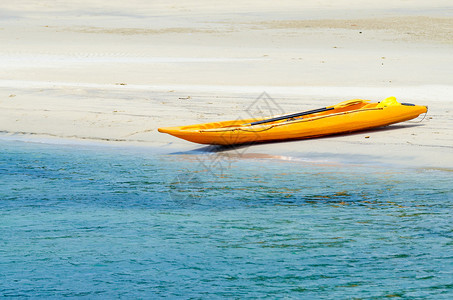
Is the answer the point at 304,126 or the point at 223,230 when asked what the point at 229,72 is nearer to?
the point at 304,126

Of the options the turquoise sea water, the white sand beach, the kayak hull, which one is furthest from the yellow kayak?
the turquoise sea water

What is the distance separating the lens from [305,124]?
12.3m

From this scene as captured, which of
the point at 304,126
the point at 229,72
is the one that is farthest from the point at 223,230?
the point at 229,72

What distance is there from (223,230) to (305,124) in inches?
166

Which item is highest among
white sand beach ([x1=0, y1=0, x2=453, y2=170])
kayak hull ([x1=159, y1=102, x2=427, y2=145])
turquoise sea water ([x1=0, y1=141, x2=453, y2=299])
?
white sand beach ([x1=0, y1=0, x2=453, y2=170])

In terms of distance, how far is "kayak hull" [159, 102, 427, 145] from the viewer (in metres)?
11.8

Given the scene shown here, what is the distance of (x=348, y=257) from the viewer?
7.63 metres

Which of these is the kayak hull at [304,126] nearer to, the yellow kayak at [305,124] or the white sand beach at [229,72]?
the yellow kayak at [305,124]

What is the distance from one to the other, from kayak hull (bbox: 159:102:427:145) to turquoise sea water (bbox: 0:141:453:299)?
47 cm

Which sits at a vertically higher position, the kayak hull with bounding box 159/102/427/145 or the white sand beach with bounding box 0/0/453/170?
the white sand beach with bounding box 0/0/453/170

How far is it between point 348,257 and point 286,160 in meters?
4.20

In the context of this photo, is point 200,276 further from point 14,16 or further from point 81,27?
point 14,16

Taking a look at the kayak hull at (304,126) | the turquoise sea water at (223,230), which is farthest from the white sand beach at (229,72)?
the turquoise sea water at (223,230)

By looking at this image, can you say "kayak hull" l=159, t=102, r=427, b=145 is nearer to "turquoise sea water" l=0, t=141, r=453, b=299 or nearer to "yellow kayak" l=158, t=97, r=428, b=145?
"yellow kayak" l=158, t=97, r=428, b=145
